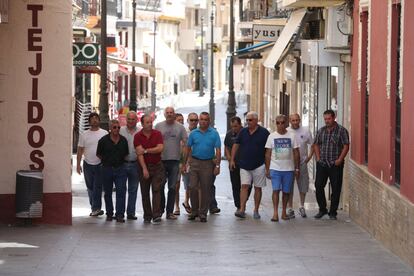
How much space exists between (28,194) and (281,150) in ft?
13.9

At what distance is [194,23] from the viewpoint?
4301 inches

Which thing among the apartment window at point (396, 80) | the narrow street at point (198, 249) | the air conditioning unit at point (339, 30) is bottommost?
the narrow street at point (198, 249)

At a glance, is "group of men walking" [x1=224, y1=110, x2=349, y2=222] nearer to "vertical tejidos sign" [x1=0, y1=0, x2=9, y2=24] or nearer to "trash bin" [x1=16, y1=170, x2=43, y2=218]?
"trash bin" [x1=16, y1=170, x2=43, y2=218]

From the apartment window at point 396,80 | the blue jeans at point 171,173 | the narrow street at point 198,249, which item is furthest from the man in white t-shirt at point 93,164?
the apartment window at point 396,80

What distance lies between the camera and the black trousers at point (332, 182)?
21094 millimetres

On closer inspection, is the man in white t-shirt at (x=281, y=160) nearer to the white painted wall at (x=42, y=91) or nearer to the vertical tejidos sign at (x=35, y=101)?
the white painted wall at (x=42, y=91)

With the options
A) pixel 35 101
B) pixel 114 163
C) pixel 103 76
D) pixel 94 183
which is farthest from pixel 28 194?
pixel 103 76

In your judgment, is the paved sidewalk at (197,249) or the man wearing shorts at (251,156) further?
the man wearing shorts at (251,156)

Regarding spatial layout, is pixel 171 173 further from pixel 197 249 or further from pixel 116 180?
pixel 197 249

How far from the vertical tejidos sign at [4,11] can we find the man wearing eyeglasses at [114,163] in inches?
105

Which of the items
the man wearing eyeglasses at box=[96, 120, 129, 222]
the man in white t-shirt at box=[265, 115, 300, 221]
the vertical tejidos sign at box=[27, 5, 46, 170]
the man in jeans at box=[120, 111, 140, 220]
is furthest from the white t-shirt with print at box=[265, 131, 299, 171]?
the vertical tejidos sign at box=[27, 5, 46, 170]

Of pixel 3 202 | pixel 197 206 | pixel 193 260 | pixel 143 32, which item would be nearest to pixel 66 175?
pixel 3 202

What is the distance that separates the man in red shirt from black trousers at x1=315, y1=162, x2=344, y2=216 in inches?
102

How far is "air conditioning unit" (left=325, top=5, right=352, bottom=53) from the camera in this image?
23.2 metres
